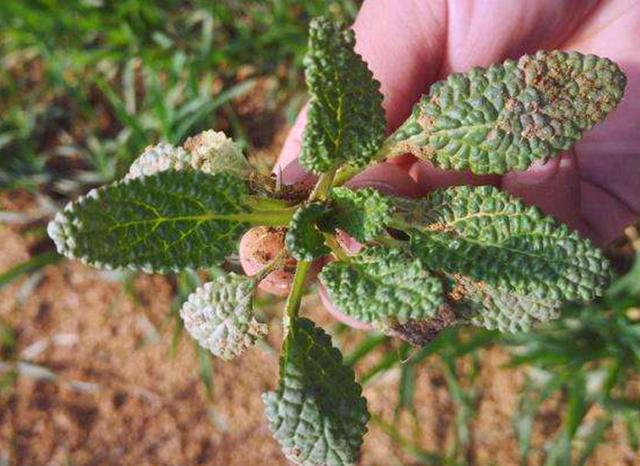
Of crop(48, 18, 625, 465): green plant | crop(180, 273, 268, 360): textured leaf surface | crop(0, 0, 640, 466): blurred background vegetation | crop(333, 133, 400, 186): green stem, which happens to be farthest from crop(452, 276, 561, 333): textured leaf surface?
crop(0, 0, 640, 466): blurred background vegetation

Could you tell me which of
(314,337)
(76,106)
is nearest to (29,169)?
(76,106)

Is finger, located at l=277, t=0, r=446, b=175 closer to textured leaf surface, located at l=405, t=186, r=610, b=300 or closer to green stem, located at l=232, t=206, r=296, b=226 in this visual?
green stem, located at l=232, t=206, r=296, b=226

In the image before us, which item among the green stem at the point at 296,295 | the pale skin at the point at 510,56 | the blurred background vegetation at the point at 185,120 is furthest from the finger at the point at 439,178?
the blurred background vegetation at the point at 185,120

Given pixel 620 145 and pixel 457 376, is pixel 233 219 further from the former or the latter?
pixel 457 376

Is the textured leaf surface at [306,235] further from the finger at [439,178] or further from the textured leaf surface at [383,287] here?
the finger at [439,178]

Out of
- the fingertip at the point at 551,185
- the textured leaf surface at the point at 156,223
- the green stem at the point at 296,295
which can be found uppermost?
the fingertip at the point at 551,185

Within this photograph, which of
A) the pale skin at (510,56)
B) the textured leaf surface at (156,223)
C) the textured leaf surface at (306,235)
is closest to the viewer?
the textured leaf surface at (156,223)

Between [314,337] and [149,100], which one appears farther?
[149,100]
